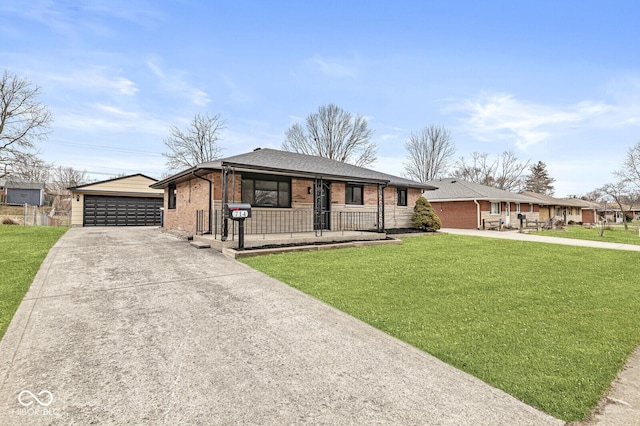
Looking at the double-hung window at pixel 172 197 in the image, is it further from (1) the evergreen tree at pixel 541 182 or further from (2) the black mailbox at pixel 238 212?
(1) the evergreen tree at pixel 541 182

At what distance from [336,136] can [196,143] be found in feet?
47.0

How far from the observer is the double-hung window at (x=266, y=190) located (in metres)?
10.6

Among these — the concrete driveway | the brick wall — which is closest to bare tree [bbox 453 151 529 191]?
the brick wall

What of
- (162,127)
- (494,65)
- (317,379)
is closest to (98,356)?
(317,379)

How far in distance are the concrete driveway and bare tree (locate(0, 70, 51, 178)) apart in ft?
70.3

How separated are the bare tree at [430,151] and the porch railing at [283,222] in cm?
2417

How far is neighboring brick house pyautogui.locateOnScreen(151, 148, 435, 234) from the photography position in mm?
10055

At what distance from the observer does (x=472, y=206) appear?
2048 cm

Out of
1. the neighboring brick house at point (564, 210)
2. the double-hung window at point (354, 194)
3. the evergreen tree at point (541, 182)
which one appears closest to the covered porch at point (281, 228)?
the double-hung window at point (354, 194)

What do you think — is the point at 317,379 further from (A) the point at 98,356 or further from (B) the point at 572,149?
(B) the point at 572,149

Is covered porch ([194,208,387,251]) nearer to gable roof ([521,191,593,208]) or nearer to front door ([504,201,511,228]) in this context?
front door ([504,201,511,228])

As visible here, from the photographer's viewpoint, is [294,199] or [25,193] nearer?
[294,199]

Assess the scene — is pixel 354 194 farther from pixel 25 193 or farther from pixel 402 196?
pixel 25 193

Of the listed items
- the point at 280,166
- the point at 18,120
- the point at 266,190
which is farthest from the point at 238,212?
the point at 18,120
